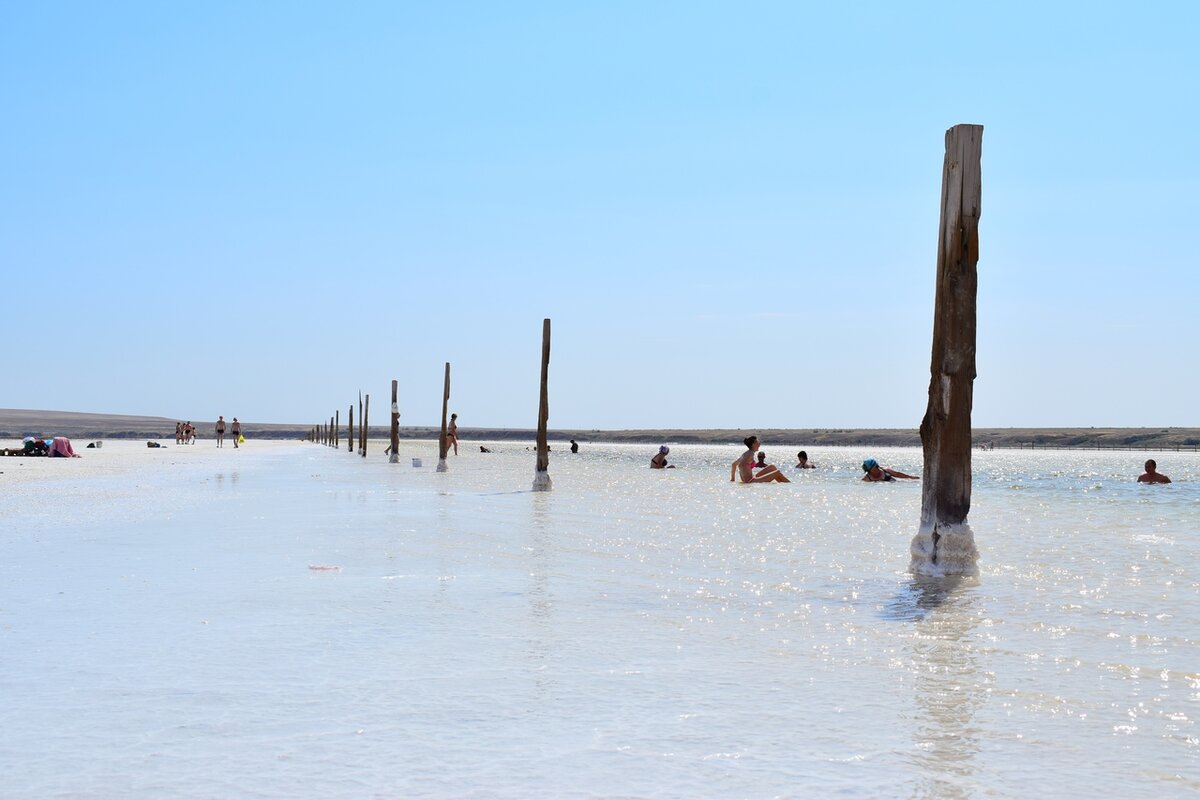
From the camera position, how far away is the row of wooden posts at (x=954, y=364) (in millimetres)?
9508

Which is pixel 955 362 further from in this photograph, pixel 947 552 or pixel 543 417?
pixel 543 417

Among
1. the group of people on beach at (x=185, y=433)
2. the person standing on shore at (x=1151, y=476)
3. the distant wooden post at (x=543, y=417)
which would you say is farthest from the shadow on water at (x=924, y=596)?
the group of people on beach at (x=185, y=433)

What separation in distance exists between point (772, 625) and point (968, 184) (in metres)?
4.63

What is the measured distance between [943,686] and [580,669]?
1627 mm

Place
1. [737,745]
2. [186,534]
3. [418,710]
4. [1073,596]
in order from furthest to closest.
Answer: [186,534] → [1073,596] → [418,710] → [737,745]

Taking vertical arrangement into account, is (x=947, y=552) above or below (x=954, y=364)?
below

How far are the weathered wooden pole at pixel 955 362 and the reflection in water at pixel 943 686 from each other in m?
0.94

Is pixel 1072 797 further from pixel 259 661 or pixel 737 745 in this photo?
pixel 259 661

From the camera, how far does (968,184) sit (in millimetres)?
9562

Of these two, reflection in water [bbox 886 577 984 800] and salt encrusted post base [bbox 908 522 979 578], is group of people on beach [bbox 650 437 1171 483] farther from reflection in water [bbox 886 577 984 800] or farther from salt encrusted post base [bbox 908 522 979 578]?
reflection in water [bbox 886 577 984 800]

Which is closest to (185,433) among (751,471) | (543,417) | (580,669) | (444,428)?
(444,428)

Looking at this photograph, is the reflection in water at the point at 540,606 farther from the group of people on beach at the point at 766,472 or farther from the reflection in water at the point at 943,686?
the group of people on beach at the point at 766,472

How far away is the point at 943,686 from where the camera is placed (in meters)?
5.11

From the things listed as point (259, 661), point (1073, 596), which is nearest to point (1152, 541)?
point (1073, 596)
